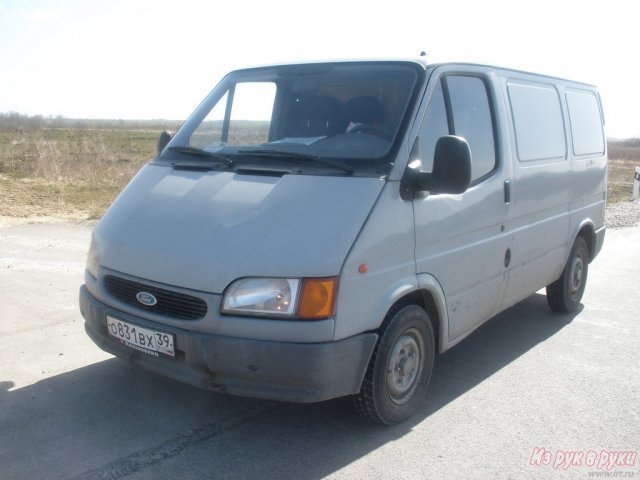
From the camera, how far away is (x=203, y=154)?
4508 millimetres

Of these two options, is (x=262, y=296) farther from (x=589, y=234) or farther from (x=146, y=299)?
(x=589, y=234)

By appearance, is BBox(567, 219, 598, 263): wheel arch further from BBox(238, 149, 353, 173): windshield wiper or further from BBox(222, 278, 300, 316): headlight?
BBox(222, 278, 300, 316): headlight

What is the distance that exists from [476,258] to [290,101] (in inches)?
68.0

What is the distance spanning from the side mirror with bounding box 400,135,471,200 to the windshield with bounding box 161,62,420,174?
0.23 meters

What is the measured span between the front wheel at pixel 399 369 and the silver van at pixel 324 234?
0.01 meters

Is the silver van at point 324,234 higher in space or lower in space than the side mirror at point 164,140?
lower

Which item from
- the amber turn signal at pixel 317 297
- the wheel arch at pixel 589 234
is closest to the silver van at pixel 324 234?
the amber turn signal at pixel 317 297

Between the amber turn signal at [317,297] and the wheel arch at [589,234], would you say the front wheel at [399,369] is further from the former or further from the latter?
the wheel arch at [589,234]

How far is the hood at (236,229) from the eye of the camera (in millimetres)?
3484

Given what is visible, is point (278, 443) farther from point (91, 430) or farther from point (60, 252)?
point (60, 252)

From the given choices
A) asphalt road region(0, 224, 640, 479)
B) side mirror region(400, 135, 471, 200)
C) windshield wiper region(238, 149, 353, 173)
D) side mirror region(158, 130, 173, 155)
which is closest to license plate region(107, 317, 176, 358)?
asphalt road region(0, 224, 640, 479)

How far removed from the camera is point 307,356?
3.40m

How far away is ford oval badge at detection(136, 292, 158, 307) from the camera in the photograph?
12.4 ft

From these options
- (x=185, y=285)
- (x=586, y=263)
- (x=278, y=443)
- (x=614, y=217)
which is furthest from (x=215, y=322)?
(x=614, y=217)
